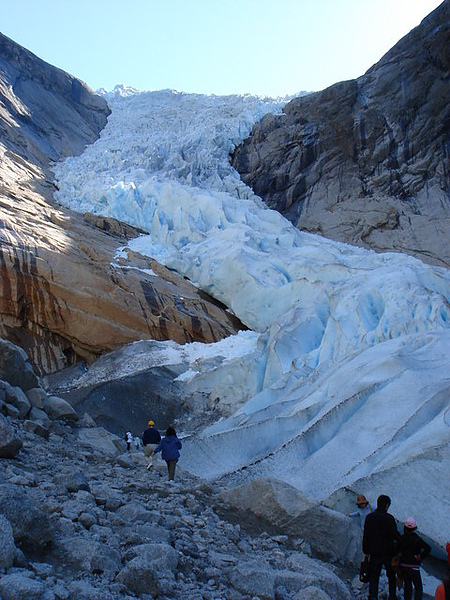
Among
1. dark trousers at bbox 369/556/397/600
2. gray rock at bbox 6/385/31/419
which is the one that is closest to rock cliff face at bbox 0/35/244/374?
gray rock at bbox 6/385/31/419

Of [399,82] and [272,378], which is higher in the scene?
[399,82]

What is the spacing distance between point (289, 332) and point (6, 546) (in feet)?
31.1

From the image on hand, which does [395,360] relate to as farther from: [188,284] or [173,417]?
[188,284]

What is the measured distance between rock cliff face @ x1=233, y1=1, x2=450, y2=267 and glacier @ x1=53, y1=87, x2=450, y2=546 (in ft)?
4.87

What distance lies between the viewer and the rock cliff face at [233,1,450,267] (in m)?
21.2

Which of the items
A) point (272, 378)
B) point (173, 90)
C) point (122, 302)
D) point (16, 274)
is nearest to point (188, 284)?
point (122, 302)

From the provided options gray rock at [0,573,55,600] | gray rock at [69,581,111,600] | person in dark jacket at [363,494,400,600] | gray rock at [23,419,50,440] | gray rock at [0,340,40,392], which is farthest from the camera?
gray rock at [0,340,40,392]

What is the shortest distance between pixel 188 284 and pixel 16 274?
455 cm

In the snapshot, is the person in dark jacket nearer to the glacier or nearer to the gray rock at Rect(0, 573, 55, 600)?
the glacier

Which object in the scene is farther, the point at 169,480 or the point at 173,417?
the point at 173,417

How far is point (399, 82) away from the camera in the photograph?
23547 millimetres

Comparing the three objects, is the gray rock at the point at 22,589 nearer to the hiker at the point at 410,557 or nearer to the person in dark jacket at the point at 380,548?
the person in dark jacket at the point at 380,548

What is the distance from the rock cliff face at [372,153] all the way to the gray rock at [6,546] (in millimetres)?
19014

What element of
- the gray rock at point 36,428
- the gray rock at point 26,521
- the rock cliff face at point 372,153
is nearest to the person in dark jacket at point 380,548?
the gray rock at point 26,521
